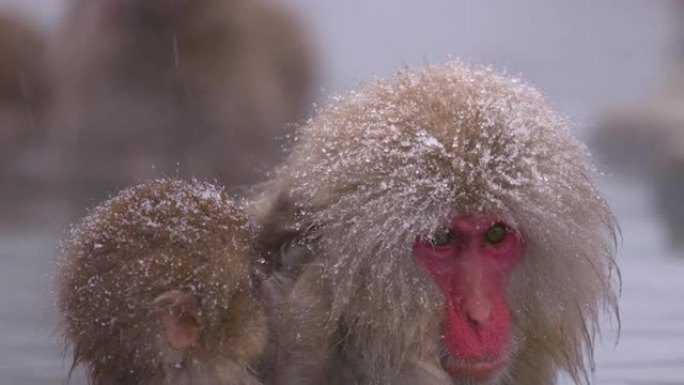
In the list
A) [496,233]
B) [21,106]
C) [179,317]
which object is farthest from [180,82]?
[179,317]

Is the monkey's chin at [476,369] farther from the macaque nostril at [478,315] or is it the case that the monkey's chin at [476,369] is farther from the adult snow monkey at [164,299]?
the adult snow monkey at [164,299]

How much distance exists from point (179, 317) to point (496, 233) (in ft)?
1.83

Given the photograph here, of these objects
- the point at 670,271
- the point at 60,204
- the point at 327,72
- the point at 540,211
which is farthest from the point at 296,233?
the point at 60,204

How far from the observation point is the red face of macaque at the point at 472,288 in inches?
92.0

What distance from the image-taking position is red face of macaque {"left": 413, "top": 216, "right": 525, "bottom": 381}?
234 centimetres

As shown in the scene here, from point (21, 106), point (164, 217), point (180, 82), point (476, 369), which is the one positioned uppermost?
point (21, 106)

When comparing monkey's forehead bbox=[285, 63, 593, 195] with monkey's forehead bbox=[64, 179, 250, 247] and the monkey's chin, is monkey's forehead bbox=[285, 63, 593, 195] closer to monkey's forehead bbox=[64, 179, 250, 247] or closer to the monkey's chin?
monkey's forehead bbox=[64, 179, 250, 247]

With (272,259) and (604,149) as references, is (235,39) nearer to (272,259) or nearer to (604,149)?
(604,149)

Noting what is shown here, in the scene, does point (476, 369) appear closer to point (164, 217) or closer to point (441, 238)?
point (441, 238)

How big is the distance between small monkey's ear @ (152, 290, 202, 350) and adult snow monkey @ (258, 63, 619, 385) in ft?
0.67

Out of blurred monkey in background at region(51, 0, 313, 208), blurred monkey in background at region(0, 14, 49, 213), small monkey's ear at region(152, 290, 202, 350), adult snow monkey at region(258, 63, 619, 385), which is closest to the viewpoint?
small monkey's ear at region(152, 290, 202, 350)

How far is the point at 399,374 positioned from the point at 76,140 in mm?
3358

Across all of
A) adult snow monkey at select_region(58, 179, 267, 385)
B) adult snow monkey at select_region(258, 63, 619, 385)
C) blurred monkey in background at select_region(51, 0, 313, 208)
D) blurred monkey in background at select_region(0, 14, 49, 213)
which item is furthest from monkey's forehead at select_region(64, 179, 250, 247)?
blurred monkey in background at select_region(0, 14, 49, 213)

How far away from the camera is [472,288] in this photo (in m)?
2.35
